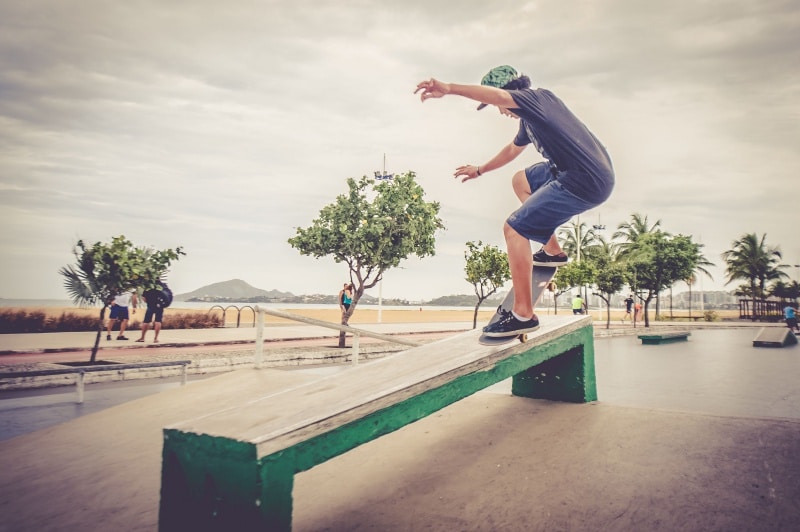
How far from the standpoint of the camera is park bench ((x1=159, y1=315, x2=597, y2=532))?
1889 mm

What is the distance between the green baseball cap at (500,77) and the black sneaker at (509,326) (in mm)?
1475

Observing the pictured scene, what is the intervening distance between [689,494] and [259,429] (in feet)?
7.40

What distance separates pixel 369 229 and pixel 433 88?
44.3 ft

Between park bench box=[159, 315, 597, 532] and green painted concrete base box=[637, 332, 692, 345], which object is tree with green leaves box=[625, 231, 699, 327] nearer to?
green painted concrete base box=[637, 332, 692, 345]

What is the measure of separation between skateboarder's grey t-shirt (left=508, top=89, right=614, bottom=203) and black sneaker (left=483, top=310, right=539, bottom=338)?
96 centimetres

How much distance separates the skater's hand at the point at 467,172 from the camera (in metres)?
3.98

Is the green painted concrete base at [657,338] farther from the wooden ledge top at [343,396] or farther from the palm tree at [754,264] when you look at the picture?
the palm tree at [754,264]

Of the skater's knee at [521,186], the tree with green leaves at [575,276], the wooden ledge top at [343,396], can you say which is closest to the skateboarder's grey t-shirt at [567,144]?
the skater's knee at [521,186]

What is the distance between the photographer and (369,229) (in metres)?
16.3

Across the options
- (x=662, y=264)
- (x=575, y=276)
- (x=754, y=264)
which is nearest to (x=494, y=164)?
(x=575, y=276)

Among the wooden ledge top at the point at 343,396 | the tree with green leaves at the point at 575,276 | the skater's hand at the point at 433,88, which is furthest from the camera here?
the tree with green leaves at the point at 575,276

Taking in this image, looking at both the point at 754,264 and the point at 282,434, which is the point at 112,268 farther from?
the point at 754,264

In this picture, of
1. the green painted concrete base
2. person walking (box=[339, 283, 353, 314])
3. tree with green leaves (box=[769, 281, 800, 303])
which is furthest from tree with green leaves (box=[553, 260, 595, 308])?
tree with green leaves (box=[769, 281, 800, 303])

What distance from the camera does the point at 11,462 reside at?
4.14 m
